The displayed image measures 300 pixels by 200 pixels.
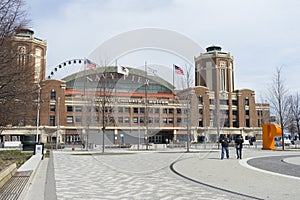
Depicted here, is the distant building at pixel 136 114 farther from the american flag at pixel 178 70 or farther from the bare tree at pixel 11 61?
the bare tree at pixel 11 61

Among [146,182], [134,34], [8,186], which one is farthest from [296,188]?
[134,34]

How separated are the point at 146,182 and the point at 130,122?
Result: 56.5 m

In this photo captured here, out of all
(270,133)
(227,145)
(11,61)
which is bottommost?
(227,145)

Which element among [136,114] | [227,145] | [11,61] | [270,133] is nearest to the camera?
[11,61]

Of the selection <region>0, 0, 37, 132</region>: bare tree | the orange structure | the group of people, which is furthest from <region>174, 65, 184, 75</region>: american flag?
<region>0, 0, 37, 132</region>: bare tree

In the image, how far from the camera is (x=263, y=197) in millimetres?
7211

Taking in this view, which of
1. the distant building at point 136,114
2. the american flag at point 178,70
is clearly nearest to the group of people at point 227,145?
the american flag at point 178,70

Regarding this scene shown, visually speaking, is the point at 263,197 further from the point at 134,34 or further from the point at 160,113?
the point at 160,113

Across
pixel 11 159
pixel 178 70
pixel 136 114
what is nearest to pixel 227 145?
pixel 178 70

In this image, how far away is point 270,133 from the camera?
31.1 metres

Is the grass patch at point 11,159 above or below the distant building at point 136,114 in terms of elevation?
below

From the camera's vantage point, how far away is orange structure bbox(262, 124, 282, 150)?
30.5 metres

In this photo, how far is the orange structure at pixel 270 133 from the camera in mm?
30545

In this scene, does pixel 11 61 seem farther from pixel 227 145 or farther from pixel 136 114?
pixel 136 114
